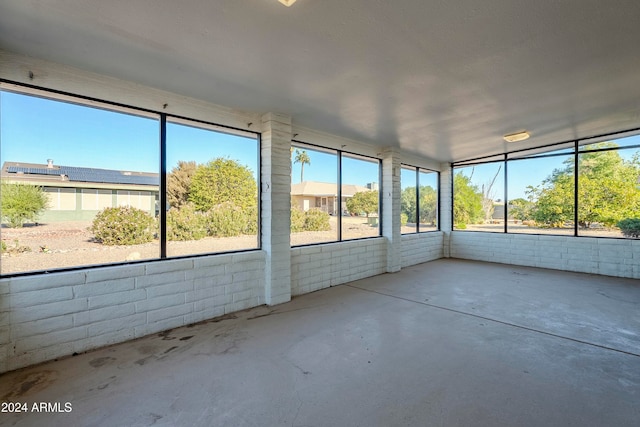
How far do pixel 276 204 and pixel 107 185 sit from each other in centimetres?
197

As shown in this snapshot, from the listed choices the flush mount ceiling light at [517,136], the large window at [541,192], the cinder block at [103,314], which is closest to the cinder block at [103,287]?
the cinder block at [103,314]

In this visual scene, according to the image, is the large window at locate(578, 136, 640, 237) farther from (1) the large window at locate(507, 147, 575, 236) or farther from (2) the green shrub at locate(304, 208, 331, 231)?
(2) the green shrub at locate(304, 208, 331, 231)

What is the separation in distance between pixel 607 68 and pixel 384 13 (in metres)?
2.52

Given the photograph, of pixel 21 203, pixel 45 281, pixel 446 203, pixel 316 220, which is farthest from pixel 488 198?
pixel 21 203

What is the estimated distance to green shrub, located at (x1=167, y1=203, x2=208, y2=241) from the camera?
3414 mm

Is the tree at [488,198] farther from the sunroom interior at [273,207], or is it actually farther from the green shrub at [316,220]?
the green shrub at [316,220]

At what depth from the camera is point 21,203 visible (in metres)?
2.61

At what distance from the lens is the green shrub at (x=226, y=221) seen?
12.5ft

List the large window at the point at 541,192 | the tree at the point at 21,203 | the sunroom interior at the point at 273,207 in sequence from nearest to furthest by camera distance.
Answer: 1. the sunroom interior at the point at 273,207
2. the tree at the point at 21,203
3. the large window at the point at 541,192

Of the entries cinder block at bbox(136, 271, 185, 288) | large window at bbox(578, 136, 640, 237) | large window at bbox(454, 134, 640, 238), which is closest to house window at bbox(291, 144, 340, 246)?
cinder block at bbox(136, 271, 185, 288)

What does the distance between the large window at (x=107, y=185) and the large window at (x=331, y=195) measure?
1044mm

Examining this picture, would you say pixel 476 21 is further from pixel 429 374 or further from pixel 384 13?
pixel 429 374

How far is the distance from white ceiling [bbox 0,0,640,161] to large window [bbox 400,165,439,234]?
129 inches

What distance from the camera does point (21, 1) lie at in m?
1.82
